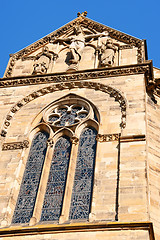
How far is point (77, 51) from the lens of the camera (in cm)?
1909

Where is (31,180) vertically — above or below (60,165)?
below

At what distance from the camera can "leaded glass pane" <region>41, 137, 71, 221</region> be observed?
515 inches

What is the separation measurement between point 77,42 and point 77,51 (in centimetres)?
80

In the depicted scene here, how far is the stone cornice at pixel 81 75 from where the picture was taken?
17.2 m

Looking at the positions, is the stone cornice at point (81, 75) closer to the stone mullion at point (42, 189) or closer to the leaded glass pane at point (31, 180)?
the leaded glass pane at point (31, 180)

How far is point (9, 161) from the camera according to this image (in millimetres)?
14508

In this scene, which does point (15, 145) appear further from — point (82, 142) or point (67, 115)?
point (67, 115)

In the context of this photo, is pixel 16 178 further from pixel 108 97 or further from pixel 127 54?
pixel 127 54

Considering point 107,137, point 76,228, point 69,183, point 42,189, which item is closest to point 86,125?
point 107,137

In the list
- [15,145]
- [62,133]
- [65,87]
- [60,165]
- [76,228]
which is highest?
[65,87]

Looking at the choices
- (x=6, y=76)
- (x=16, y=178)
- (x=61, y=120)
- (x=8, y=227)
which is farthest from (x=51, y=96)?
(x=8, y=227)

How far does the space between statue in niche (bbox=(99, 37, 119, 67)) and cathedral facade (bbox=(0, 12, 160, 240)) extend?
0.14 feet

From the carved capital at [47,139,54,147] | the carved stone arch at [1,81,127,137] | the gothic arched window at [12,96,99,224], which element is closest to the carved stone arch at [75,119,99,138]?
the gothic arched window at [12,96,99,224]

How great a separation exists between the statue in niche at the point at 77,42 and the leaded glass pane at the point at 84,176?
172 inches
